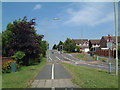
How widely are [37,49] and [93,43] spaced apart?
81228 mm

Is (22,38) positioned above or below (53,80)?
above

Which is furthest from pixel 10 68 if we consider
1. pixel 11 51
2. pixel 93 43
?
pixel 93 43

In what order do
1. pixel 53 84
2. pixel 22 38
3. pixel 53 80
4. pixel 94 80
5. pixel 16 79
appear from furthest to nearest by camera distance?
pixel 22 38
pixel 16 79
pixel 53 80
pixel 94 80
pixel 53 84

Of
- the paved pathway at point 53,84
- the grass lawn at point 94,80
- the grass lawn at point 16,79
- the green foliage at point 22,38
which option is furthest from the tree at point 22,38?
the paved pathway at point 53,84

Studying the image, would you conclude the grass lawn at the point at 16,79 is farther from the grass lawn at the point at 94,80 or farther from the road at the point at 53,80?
the grass lawn at the point at 94,80

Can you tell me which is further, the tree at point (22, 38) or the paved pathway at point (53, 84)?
the tree at point (22, 38)

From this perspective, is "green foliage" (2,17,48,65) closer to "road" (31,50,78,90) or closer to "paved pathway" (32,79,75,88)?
"road" (31,50,78,90)

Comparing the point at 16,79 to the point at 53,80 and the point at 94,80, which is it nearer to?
the point at 53,80

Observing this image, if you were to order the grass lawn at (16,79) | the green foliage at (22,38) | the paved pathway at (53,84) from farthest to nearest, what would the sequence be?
1. the green foliage at (22,38)
2. the grass lawn at (16,79)
3. the paved pathway at (53,84)

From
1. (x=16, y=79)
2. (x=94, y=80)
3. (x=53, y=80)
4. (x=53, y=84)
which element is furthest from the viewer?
(x=16, y=79)

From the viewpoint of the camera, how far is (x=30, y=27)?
74.3 ft

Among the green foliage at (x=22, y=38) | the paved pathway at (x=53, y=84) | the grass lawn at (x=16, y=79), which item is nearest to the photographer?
the paved pathway at (x=53, y=84)

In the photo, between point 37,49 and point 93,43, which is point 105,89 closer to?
point 37,49

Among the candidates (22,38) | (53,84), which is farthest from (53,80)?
(22,38)
